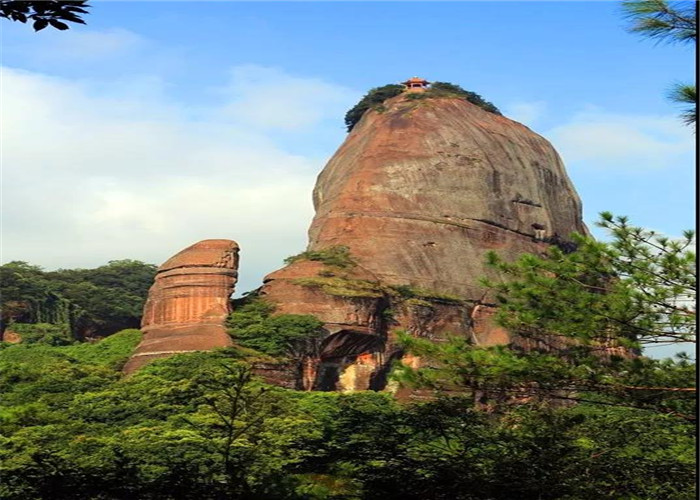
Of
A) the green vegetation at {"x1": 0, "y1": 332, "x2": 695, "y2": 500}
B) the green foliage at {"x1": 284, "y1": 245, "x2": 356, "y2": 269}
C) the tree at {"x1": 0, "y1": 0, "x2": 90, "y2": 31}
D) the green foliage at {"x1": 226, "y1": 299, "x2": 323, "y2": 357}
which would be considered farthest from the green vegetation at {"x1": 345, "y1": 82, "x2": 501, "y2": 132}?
the tree at {"x1": 0, "y1": 0, "x2": 90, "y2": 31}

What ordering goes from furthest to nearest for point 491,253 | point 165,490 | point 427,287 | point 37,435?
point 427,287 < point 37,435 < point 491,253 < point 165,490

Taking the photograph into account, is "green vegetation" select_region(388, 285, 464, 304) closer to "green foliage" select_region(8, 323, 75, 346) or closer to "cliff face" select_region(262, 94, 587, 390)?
"cliff face" select_region(262, 94, 587, 390)

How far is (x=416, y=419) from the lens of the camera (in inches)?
514

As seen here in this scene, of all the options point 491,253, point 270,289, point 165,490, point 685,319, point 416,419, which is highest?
point 270,289

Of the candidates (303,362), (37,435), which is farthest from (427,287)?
(37,435)

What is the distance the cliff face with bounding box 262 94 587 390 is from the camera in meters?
39.0

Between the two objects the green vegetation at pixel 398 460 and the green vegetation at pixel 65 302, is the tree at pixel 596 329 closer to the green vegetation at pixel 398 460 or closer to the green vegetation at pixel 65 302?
the green vegetation at pixel 398 460

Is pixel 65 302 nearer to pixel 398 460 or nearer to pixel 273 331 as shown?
pixel 273 331

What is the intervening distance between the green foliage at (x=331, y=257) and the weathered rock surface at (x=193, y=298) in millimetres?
5705

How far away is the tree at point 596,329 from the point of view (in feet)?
40.8

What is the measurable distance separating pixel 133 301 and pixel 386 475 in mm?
41864

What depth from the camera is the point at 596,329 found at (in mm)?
12891

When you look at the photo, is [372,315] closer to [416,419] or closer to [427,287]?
[427,287]

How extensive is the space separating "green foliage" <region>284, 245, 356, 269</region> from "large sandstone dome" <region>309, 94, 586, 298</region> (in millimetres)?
913
